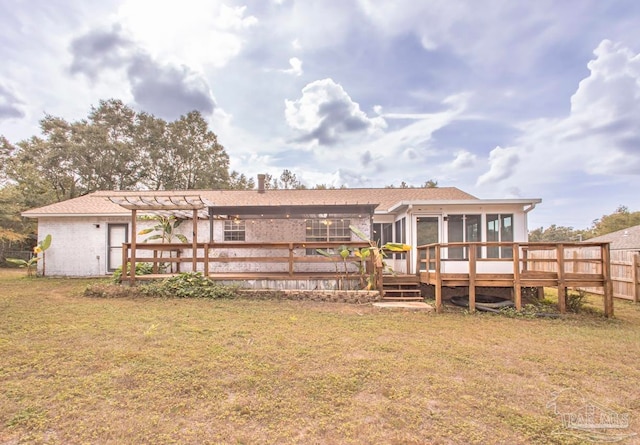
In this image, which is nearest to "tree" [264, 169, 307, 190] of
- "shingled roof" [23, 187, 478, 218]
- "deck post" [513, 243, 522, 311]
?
"shingled roof" [23, 187, 478, 218]

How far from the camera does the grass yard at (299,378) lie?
2.49m

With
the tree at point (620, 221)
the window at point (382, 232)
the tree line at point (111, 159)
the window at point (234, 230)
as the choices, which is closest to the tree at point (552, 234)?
the tree at point (620, 221)

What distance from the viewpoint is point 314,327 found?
5645 mm

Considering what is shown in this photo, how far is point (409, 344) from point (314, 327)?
1684 mm

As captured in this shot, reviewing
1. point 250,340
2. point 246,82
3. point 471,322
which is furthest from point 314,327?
point 246,82

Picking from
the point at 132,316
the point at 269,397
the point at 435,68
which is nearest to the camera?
the point at 269,397

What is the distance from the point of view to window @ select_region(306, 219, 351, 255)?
11.4 m

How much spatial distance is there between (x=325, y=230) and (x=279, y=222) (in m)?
1.68

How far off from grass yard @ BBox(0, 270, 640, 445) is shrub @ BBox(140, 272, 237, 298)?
2.22 meters

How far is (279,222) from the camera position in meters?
11.6

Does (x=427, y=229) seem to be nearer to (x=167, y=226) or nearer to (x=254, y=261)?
(x=254, y=261)

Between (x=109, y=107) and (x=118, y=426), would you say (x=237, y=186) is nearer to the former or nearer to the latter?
(x=109, y=107)

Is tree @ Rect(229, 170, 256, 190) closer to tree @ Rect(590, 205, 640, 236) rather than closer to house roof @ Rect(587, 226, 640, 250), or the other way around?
house roof @ Rect(587, 226, 640, 250)

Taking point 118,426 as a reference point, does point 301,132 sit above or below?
above
